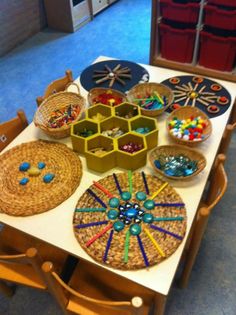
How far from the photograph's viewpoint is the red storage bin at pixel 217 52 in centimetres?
176

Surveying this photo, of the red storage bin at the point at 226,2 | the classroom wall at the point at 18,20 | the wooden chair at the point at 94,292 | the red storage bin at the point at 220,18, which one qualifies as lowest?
the wooden chair at the point at 94,292

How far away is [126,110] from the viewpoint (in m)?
1.25

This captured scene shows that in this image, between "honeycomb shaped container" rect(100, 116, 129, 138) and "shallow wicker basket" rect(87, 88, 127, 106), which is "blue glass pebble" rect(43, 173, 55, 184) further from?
"shallow wicker basket" rect(87, 88, 127, 106)

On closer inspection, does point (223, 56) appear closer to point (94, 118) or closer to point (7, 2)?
point (94, 118)

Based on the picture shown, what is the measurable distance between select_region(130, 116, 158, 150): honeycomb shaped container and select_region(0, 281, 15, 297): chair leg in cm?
87

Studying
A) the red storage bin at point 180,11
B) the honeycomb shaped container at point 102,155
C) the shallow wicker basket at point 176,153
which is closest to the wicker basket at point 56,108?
the honeycomb shaped container at point 102,155

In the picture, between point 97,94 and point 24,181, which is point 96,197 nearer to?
point 24,181

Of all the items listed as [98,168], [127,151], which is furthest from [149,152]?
[98,168]

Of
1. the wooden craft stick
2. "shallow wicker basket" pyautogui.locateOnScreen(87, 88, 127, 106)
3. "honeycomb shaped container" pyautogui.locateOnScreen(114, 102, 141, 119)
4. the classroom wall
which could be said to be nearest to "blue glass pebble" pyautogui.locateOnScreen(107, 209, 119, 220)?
the wooden craft stick

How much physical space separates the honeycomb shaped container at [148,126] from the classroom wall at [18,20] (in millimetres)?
2268

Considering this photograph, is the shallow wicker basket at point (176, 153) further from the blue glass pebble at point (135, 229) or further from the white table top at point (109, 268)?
the blue glass pebble at point (135, 229)

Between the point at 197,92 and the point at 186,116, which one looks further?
the point at 197,92

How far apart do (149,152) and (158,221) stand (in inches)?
11.7

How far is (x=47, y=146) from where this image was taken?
3.89ft
